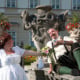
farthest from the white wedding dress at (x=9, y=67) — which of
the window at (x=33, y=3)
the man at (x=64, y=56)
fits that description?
the window at (x=33, y=3)

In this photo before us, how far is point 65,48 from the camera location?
439 centimetres

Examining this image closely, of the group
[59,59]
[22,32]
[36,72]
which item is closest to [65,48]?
[59,59]

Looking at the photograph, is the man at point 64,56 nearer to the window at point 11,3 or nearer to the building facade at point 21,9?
the building facade at point 21,9

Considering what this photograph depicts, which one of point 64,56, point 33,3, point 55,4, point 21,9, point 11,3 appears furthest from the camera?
point 55,4

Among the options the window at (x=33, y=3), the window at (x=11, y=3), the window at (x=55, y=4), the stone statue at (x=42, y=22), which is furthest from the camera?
the window at (x=55, y=4)

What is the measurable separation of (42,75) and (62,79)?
1.02m

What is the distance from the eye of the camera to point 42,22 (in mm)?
10984

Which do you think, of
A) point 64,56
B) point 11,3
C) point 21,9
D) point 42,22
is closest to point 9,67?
point 64,56

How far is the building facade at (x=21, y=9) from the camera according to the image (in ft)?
Answer: 98.8

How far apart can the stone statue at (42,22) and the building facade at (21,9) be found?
717 inches

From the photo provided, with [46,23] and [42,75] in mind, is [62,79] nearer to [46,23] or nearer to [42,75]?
[42,75]

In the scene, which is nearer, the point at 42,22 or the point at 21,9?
the point at 42,22

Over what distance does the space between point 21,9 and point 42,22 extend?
20.3 metres

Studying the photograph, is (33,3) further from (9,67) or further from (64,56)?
(9,67)
